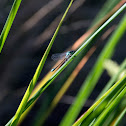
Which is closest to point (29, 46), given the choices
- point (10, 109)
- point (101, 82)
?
point (10, 109)

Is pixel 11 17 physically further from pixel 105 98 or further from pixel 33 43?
pixel 33 43

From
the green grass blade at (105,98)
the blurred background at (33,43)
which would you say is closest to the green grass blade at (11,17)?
the green grass blade at (105,98)

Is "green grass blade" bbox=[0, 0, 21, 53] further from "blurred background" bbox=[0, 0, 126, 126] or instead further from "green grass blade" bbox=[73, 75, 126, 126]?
"blurred background" bbox=[0, 0, 126, 126]

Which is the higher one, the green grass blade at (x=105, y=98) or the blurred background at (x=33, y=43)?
the blurred background at (x=33, y=43)

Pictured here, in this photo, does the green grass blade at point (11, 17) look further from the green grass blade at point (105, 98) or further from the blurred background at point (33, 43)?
the blurred background at point (33, 43)

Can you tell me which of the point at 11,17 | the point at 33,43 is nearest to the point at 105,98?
the point at 11,17

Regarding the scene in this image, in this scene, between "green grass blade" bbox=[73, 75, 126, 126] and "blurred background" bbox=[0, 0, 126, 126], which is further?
"blurred background" bbox=[0, 0, 126, 126]

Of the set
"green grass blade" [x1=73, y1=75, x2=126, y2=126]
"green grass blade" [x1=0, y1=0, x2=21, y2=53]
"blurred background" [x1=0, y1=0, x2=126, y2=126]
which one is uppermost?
"blurred background" [x1=0, y1=0, x2=126, y2=126]

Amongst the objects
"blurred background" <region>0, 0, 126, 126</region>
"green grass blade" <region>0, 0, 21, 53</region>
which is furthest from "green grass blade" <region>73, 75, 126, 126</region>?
"blurred background" <region>0, 0, 126, 126</region>
